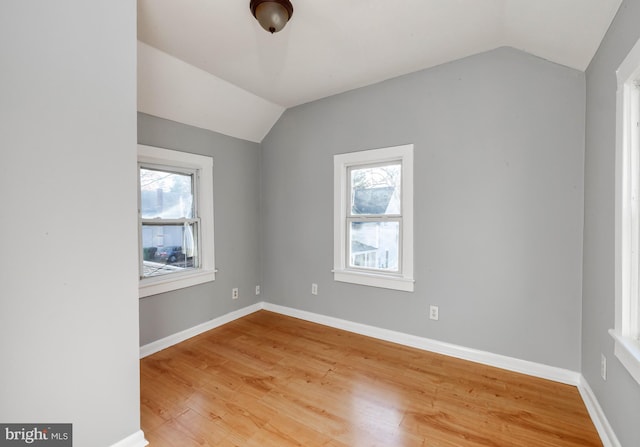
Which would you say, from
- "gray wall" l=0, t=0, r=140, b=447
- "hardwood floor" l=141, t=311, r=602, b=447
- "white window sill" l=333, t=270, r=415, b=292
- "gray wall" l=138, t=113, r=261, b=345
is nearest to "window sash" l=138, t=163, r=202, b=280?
"gray wall" l=138, t=113, r=261, b=345

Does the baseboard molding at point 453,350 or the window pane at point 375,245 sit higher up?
the window pane at point 375,245

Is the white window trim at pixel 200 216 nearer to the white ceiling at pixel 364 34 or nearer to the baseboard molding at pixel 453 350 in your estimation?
the white ceiling at pixel 364 34

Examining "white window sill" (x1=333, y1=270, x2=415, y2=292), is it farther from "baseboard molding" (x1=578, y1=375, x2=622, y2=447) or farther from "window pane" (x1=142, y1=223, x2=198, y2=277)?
"window pane" (x1=142, y1=223, x2=198, y2=277)

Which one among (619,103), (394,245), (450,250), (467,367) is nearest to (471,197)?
(450,250)

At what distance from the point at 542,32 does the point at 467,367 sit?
2570 millimetres

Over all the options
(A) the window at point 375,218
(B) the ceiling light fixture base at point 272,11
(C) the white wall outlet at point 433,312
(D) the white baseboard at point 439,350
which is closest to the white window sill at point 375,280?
(A) the window at point 375,218

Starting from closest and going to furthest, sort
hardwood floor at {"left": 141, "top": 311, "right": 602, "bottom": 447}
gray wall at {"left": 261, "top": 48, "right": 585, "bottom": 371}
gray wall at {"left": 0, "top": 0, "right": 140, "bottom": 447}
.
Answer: gray wall at {"left": 0, "top": 0, "right": 140, "bottom": 447} < hardwood floor at {"left": 141, "top": 311, "right": 602, "bottom": 447} < gray wall at {"left": 261, "top": 48, "right": 585, "bottom": 371}

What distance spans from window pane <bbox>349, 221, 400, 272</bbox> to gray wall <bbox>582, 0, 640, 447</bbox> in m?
1.46

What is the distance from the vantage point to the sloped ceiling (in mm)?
1790

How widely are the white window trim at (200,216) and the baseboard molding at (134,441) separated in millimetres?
1326

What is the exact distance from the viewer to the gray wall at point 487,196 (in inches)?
83.3

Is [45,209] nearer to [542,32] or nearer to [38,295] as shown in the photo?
[38,295]

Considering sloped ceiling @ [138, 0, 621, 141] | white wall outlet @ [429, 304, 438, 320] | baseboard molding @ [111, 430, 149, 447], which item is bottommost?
baseboard molding @ [111, 430, 149, 447]

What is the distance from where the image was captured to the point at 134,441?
154 cm
